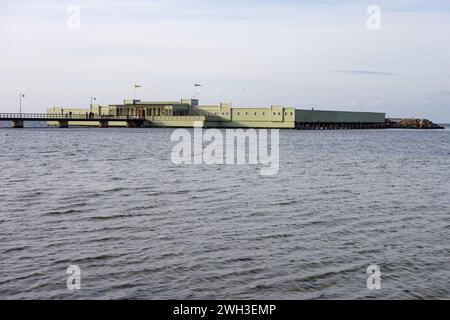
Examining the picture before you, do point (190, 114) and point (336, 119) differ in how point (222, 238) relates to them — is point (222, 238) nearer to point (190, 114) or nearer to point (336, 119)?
point (190, 114)

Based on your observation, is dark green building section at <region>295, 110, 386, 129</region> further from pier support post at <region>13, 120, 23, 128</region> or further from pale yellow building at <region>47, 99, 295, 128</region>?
pier support post at <region>13, 120, 23, 128</region>

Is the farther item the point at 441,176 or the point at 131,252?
the point at 441,176

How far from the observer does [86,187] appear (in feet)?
103

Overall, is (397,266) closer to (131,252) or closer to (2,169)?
(131,252)

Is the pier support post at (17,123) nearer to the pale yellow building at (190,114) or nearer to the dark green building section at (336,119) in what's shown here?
the pale yellow building at (190,114)

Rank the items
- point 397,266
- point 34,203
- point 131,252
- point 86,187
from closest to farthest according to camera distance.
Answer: point 397,266 < point 131,252 < point 34,203 < point 86,187

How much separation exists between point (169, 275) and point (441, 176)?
1201 inches

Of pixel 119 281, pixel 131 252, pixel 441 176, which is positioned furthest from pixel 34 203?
pixel 441 176

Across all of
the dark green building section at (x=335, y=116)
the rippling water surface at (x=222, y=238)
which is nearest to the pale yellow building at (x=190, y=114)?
the dark green building section at (x=335, y=116)

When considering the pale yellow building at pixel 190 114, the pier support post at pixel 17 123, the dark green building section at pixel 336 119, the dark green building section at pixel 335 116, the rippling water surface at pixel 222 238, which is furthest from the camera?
the dark green building section at pixel 336 119

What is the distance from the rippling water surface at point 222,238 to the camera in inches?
550

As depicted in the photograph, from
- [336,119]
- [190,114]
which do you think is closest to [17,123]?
[190,114]

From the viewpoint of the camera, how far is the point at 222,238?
737 inches

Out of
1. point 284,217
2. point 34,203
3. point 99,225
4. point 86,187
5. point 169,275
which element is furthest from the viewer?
point 86,187
